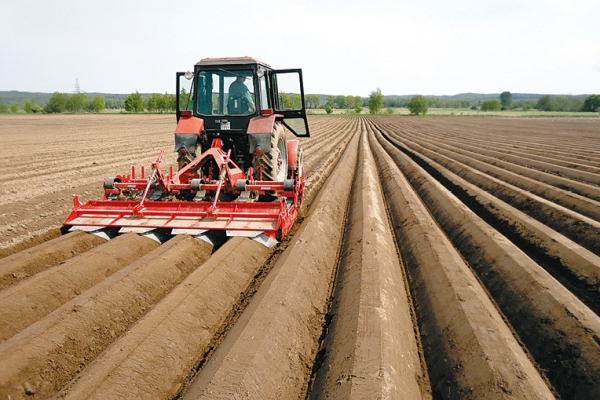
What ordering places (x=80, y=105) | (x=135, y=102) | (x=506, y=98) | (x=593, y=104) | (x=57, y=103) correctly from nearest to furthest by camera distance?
1. (x=135, y=102)
2. (x=57, y=103)
3. (x=593, y=104)
4. (x=80, y=105)
5. (x=506, y=98)

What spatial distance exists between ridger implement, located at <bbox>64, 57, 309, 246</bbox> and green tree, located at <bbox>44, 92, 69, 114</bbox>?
87.9 meters

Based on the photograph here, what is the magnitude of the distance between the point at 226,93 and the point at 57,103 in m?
91.0

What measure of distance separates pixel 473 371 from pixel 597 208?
4735mm

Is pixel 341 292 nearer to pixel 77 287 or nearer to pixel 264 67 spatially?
pixel 77 287

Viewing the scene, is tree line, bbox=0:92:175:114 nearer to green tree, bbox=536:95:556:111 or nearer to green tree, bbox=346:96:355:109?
green tree, bbox=346:96:355:109

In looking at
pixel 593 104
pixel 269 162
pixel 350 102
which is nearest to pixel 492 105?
pixel 593 104

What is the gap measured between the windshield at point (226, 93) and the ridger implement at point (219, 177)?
0.02 metres

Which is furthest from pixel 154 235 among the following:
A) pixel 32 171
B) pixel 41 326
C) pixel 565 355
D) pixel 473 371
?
pixel 32 171

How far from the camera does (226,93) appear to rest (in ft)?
20.0

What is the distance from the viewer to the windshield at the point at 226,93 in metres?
5.93

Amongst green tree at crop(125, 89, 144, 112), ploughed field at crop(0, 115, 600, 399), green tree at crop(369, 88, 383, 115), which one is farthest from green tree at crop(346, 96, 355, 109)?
ploughed field at crop(0, 115, 600, 399)

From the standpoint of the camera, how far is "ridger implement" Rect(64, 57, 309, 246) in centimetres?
455

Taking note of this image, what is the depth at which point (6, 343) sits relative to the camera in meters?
2.32

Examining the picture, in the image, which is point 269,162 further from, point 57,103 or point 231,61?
point 57,103
